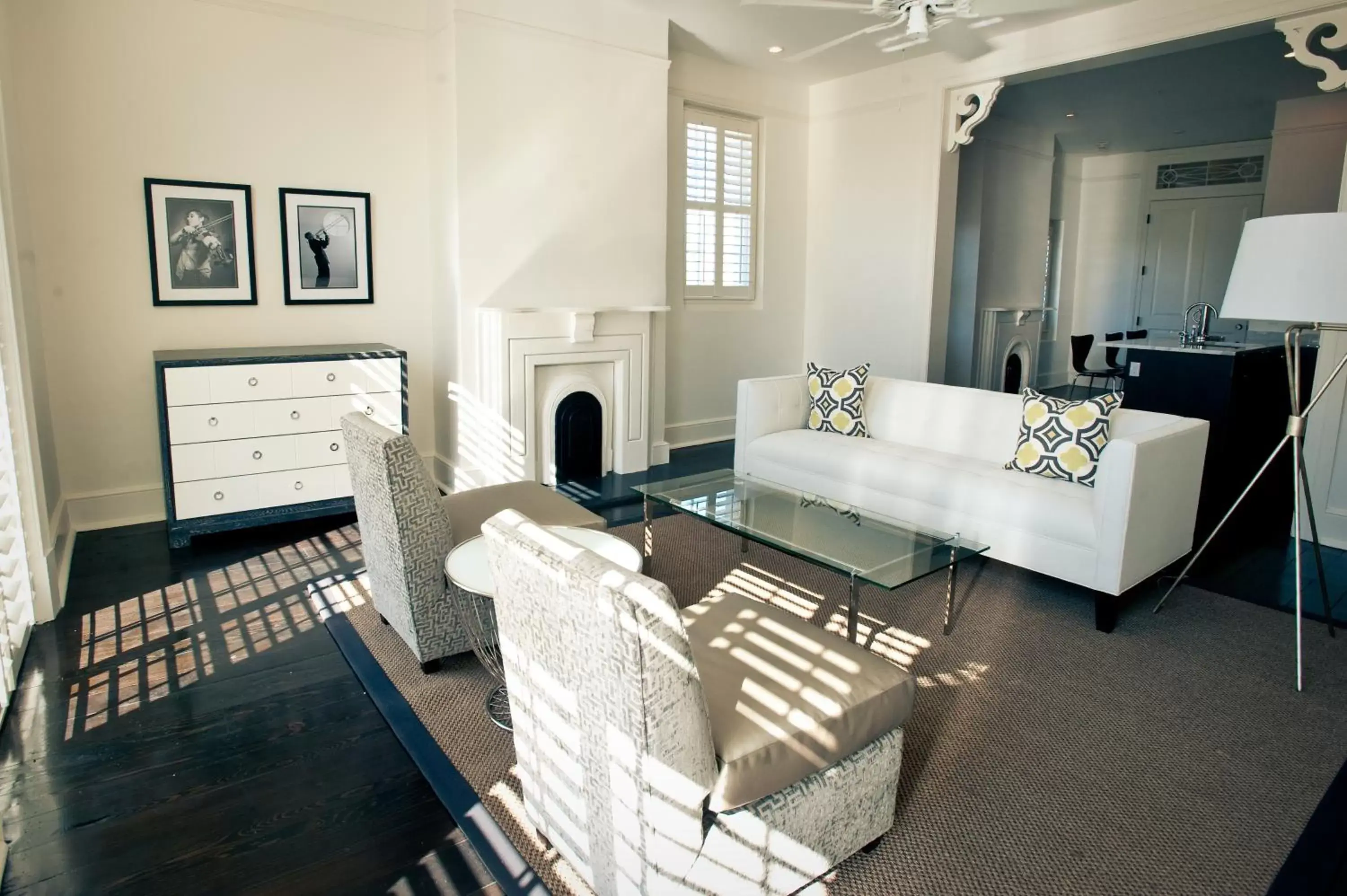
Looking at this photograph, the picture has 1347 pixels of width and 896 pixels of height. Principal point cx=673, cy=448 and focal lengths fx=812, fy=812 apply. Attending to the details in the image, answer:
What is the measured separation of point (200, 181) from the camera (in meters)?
4.23

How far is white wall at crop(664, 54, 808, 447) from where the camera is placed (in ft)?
19.5

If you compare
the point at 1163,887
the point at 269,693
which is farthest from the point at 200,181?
the point at 1163,887

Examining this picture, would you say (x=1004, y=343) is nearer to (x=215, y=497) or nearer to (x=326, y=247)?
(x=326, y=247)

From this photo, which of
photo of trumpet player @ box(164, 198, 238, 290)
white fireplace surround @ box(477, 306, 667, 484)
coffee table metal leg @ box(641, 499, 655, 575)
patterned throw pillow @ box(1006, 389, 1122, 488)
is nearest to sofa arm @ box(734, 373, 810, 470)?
white fireplace surround @ box(477, 306, 667, 484)

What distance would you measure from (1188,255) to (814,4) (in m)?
7.32

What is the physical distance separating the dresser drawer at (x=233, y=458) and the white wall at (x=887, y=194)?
14.0 feet

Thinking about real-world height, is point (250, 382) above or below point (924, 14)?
below

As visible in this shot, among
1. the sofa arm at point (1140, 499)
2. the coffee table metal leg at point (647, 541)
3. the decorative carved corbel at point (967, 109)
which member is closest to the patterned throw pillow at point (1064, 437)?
the sofa arm at point (1140, 499)

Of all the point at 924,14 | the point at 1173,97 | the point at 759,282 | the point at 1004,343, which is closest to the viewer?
the point at 924,14

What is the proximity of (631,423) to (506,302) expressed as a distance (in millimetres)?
1167

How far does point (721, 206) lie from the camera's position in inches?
245

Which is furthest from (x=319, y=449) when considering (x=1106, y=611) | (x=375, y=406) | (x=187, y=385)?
(x=1106, y=611)

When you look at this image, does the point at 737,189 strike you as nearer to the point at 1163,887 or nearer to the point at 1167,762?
the point at 1167,762

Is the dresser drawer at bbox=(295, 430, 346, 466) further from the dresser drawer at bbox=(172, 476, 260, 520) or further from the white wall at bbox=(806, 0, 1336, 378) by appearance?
the white wall at bbox=(806, 0, 1336, 378)
